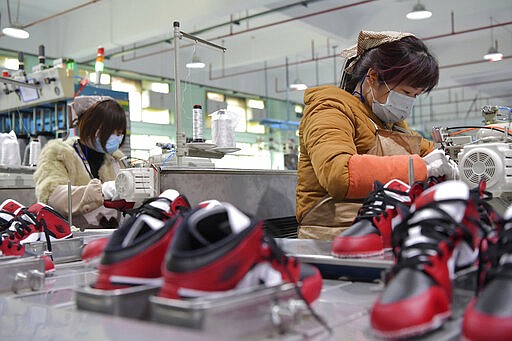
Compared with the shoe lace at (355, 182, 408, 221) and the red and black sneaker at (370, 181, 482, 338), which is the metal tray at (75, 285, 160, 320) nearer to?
the red and black sneaker at (370, 181, 482, 338)

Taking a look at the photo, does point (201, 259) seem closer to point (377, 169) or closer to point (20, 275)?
point (20, 275)

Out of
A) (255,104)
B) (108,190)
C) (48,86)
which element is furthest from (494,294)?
(255,104)

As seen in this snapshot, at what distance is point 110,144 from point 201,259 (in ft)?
8.76

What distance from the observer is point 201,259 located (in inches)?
25.1

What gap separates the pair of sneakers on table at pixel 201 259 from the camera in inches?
25.3

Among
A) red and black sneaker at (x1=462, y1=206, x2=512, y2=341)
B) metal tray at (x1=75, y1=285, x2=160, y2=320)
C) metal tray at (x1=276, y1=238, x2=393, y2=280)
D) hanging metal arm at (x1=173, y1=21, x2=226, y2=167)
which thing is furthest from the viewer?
hanging metal arm at (x1=173, y1=21, x2=226, y2=167)

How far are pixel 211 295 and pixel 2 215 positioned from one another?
0.99 metres

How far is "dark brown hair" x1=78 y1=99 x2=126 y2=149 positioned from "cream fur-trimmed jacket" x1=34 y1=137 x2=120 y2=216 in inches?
5.1

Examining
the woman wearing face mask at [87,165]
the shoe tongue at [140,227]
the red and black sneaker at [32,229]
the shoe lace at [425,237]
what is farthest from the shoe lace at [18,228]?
the woman wearing face mask at [87,165]

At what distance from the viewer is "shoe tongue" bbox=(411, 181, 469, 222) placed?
2.48ft

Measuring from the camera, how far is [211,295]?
0.64 m

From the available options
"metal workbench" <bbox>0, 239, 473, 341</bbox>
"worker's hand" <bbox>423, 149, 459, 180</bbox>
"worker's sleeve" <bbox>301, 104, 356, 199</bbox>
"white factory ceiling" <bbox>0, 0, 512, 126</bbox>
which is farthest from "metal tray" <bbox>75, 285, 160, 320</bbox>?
"white factory ceiling" <bbox>0, 0, 512, 126</bbox>

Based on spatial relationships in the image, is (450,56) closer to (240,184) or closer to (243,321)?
(240,184)

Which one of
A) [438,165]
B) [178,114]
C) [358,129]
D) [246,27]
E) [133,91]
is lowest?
[438,165]
